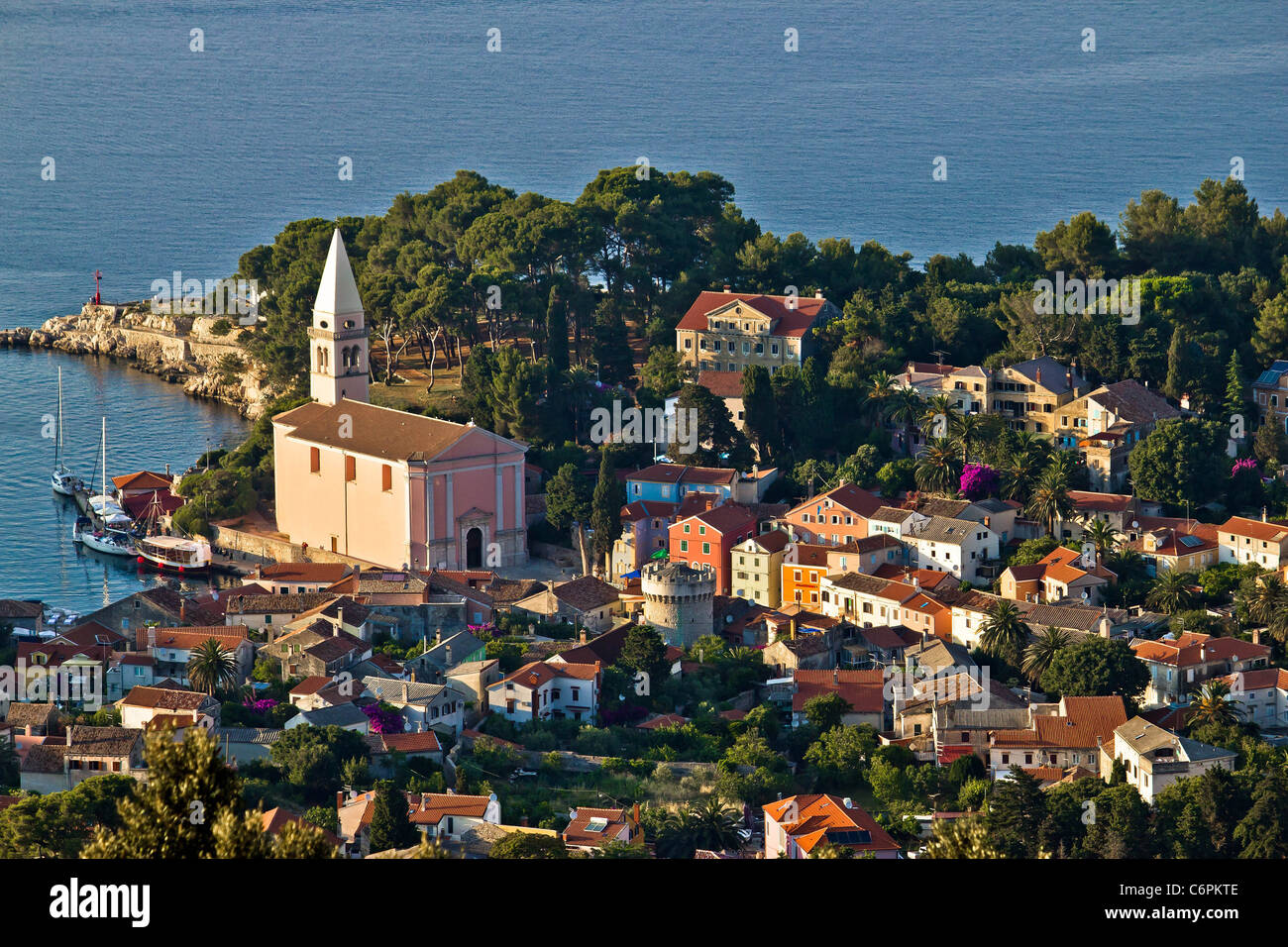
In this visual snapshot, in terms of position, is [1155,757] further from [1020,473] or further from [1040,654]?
[1020,473]

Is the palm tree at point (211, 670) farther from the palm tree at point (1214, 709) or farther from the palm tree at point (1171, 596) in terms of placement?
the palm tree at point (1171, 596)

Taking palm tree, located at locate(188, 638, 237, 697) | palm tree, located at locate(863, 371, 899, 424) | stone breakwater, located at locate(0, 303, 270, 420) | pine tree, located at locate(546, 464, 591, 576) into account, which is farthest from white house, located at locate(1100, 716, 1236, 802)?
stone breakwater, located at locate(0, 303, 270, 420)

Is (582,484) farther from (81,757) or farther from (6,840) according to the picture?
(6,840)

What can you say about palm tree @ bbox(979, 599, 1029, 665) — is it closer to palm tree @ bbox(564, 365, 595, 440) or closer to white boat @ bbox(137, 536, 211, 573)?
palm tree @ bbox(564, 365, 595, 440)

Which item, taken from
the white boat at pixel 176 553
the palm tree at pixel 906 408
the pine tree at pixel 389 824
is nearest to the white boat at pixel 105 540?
the white boat at pixel 176 553

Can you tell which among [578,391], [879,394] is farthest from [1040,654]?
[578,391]
